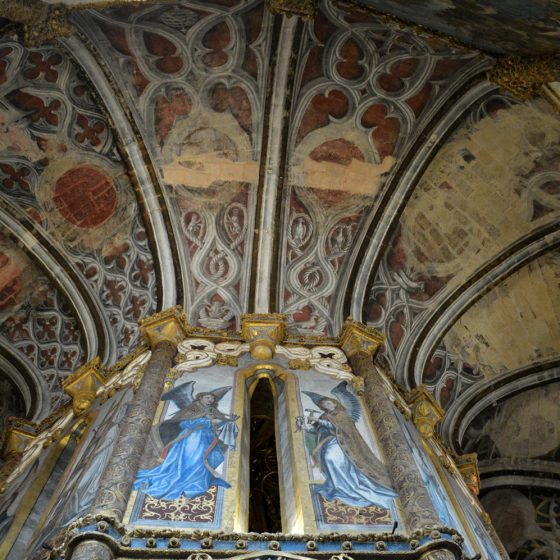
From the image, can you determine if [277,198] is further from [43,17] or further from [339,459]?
[339,459]

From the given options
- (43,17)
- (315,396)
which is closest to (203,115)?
(43,17)

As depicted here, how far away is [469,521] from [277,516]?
9.11ft

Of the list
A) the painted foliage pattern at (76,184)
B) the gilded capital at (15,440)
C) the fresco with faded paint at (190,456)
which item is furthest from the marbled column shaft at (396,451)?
the gilded capital at (15,440)

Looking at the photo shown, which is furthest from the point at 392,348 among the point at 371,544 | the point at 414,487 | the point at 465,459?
the point at 371,544

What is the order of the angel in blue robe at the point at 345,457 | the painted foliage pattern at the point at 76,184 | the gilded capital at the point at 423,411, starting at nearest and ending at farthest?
1. the angel in blue robe at the point at 345,457
2. the gilded capital at the point at 423,411
3. the painted foliage pattern at the point at 76,184

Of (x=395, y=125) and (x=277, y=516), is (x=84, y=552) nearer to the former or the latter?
(x=277, y=516)

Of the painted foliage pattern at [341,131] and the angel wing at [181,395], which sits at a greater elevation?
the painted foliage pattern at [341,131]

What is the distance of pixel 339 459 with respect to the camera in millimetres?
6461

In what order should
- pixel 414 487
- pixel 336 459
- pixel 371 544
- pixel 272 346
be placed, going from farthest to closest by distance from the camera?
pixel 272 346 → pixel 336 459 → pixel 414 487 → pixel 371 544

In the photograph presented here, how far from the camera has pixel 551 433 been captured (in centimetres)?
1118

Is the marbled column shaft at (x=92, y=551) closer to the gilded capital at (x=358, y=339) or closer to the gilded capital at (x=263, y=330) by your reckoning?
the gilded capital at (x=263, y=330)

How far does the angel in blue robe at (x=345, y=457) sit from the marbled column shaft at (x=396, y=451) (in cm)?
13

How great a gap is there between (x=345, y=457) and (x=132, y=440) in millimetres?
1856

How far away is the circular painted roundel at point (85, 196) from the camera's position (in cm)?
1004
